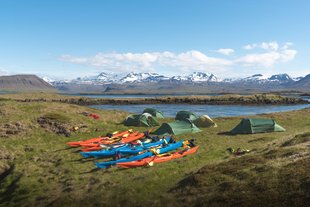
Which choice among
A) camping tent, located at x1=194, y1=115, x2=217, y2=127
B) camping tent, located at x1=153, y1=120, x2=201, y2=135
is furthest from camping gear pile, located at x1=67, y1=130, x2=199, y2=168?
camping tent, located at x1=194, y1=115, x2=217, y2=127

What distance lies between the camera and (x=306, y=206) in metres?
13.6

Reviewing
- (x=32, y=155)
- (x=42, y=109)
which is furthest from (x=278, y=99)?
(x=32, y=155)

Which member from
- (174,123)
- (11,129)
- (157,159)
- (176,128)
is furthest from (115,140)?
(11,129)

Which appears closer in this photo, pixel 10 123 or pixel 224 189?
pixel 224 189

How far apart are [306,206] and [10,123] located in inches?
1250

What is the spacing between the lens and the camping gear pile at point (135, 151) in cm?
2386

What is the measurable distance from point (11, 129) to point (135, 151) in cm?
1572

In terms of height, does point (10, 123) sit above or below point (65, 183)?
above

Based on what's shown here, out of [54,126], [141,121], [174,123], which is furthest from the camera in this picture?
[141,121]

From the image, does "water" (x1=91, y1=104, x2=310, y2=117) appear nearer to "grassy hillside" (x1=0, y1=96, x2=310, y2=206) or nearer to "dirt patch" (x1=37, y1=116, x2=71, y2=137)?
"dirt patch" (x1=37, y1=116, x2=71, y2=137)

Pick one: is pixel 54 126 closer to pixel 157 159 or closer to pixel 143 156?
pixel 143 156

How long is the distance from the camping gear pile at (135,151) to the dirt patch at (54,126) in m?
5.77

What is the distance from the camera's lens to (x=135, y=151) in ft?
88.9

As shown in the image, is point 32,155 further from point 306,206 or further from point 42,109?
point 306,206
